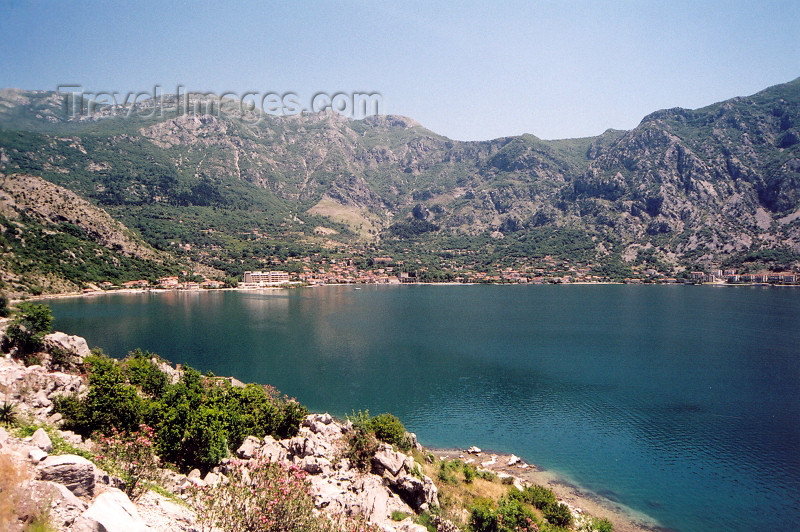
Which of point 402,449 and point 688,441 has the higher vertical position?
point 402,449

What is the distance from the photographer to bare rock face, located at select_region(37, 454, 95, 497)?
7.12 m

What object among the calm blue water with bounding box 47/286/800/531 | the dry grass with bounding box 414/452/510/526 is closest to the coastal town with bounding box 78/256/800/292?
the calm blue water with bounding box 47/286/800/531

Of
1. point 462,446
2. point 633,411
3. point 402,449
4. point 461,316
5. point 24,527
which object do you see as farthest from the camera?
point 461,316

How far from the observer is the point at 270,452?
48.3 ft

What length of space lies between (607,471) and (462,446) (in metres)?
8.29

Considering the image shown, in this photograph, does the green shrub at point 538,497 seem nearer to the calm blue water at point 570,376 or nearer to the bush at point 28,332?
the calm blue water at point 570,376

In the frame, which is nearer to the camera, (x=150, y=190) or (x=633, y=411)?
(x=633, y=411)

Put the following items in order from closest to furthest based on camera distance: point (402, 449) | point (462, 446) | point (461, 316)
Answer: point (402, 449) → point (462, 446) → point (461, 316)

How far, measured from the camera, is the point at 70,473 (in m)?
7.27

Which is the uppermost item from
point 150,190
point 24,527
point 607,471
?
point 150,190

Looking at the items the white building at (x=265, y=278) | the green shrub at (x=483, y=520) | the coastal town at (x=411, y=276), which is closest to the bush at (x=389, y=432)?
the green shrub at (x=483, y=520)

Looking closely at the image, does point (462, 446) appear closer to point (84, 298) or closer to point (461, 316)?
point (461, 316)

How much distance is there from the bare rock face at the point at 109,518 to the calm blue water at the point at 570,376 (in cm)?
2205

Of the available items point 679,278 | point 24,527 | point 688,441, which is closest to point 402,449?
point 24,527
